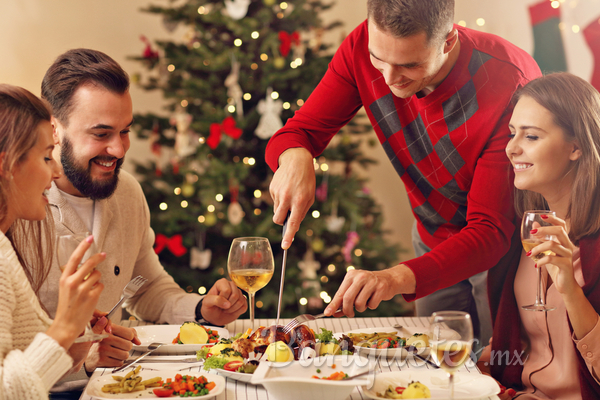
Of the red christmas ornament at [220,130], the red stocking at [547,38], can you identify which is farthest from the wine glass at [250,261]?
the red stocking at [547,38]

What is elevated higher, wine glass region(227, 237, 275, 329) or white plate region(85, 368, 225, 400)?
wine glass region(227, 237, 275, 329)

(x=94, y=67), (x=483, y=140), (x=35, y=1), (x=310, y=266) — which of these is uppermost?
(x=35, y=1)

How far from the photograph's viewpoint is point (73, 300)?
991mm

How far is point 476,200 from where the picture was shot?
1.60 metres

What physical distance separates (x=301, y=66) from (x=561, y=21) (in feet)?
5.29

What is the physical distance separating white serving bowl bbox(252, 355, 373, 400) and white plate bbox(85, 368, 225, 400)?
0.35 ft

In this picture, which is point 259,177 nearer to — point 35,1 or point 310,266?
point 310,266

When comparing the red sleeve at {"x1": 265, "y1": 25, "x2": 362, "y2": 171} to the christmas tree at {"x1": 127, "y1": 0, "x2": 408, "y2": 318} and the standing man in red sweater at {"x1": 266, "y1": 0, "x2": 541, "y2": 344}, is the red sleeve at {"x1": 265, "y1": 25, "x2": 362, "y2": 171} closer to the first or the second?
the standing man in red sweater at {"x1": 266, "y1": 0, "x2": 541, "y2": 344}

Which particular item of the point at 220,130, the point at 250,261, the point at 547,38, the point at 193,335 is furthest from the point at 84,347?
the point at 547,38

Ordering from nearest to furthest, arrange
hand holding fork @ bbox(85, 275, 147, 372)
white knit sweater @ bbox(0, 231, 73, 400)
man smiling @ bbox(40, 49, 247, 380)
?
white knit sweater @ bbox(0, 231, 73, 400)
hand holding fork @ bbox(85, 275, 147, 372)
man smiling @ bbox(40, 49, 247, 380)

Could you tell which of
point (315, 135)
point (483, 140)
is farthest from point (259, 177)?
point (483, 140)

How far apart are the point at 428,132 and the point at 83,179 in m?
1.12

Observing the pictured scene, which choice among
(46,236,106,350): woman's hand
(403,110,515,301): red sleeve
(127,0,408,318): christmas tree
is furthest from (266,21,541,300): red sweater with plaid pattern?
(127,0,408,318): christmas tree

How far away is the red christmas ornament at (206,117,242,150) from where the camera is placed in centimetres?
314
